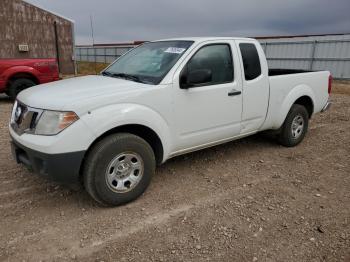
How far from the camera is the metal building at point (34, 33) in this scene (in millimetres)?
17078

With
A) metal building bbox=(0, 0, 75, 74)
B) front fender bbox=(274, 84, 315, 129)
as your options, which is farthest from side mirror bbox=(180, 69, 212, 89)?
metal building bbox=(0, 0, 75, 74)

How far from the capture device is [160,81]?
3.47 metres

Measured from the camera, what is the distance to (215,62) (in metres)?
Answer: 4.00

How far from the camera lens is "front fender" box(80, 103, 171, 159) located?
9.75 feet

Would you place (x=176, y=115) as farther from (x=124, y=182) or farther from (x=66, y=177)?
(x=66, y=177)

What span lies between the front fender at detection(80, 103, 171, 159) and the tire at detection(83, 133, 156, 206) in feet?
0.52

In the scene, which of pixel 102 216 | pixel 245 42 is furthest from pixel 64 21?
pixel 102 216

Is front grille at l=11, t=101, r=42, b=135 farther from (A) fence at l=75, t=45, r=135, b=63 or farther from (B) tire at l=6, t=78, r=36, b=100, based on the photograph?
(A) fence at l=75, t=45, r=135, b=63

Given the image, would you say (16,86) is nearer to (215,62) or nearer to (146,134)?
(146,134)

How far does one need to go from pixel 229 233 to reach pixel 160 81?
5.63ft

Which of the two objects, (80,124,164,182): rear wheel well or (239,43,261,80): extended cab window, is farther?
(239,43,261,80): extended cab window

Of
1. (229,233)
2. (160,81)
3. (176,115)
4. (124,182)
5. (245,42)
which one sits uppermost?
(245,42)

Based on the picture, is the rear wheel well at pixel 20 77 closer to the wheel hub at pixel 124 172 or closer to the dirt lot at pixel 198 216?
the dirt lot at pixel 198 216

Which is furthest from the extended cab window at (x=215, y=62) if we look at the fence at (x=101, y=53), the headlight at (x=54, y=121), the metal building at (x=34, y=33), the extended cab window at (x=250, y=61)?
the fence at (x=101, y=53)
